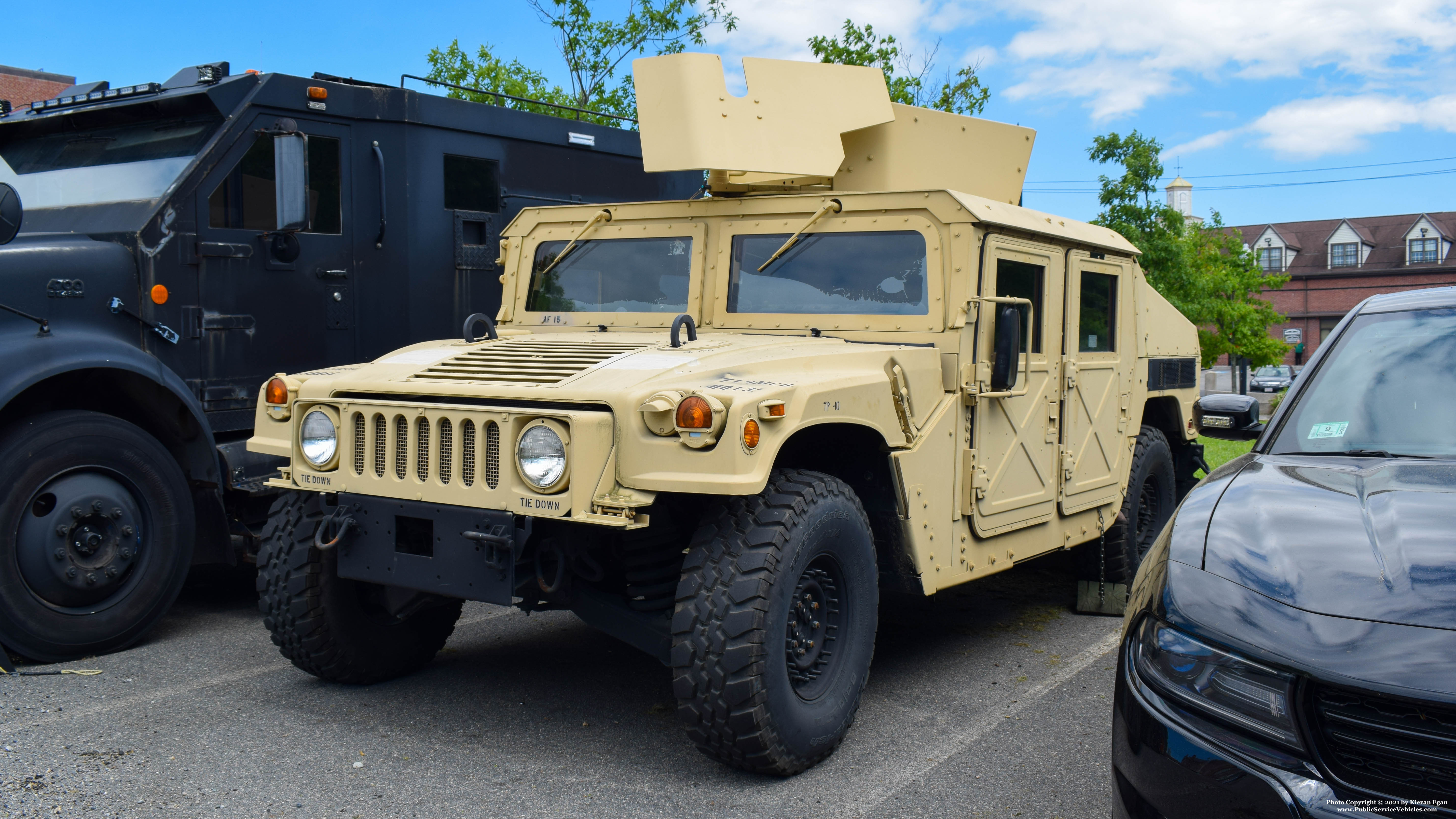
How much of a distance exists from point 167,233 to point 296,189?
26.8 inches

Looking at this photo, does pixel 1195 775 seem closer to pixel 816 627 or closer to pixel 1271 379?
pixel 816 627

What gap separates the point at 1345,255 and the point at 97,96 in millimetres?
57133

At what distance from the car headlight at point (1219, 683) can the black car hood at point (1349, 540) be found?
16cm

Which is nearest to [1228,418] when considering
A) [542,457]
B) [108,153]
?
[542,457]

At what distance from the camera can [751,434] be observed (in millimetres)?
3492

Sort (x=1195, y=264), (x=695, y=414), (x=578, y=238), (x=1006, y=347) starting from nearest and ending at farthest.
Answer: (x=695, y=414), (x=1006, y=347), (x=578, y=238), (x=1195, y=264)

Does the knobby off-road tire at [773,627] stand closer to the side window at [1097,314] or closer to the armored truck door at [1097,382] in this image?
the armored truck door at [1097,382]

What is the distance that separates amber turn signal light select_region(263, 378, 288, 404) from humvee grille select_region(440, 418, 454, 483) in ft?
2.80

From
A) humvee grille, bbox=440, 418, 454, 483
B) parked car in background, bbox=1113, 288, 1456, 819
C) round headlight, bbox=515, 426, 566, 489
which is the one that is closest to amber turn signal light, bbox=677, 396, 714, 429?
round headlight, bbox=515, 426, 566, 489

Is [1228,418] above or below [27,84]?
below

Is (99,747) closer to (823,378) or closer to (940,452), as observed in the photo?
(823,378)

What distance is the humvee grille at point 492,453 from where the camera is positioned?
3662 millimetres

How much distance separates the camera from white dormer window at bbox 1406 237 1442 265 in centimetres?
5122

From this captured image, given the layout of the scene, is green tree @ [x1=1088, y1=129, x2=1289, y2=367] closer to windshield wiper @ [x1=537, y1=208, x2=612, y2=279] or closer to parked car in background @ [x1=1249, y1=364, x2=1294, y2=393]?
parked car in background @ [x1=1249, y1=364, x2=1294, y2=393]
